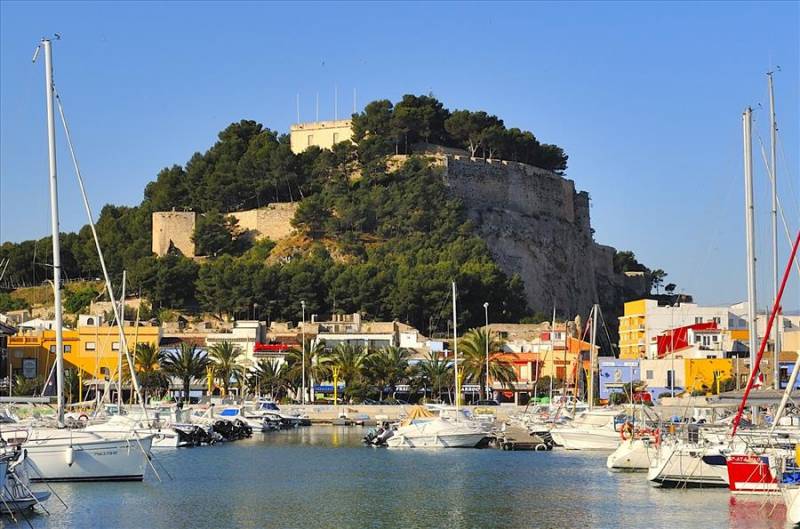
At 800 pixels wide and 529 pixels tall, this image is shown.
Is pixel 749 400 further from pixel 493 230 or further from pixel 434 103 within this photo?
pixel 434 103

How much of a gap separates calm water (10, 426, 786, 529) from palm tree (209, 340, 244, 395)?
2400 cm

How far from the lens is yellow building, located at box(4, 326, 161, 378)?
67.1 metres

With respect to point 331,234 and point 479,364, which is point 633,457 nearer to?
point 479,364

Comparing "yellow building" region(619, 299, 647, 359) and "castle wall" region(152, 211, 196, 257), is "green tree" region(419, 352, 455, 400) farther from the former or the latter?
Answer: "castle wall" region(152, 211, 196, 257)

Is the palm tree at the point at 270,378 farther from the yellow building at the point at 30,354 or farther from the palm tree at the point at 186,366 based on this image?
the yellow building at the point at 30,354

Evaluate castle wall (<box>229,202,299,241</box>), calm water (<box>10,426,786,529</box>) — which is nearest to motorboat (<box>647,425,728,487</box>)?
calm water (<box>10,426,786,529</box>)

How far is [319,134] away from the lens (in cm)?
9750

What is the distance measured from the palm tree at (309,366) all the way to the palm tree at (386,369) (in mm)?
2021

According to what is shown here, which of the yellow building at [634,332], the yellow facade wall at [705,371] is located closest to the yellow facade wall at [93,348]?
the yellow facade wall at [705,371]

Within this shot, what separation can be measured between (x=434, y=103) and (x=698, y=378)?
121ft

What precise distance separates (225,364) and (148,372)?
349 centimetres

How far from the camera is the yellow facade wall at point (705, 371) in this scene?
2478 inches

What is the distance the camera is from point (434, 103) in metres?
95.2

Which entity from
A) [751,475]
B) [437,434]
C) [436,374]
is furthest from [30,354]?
[751,475]
